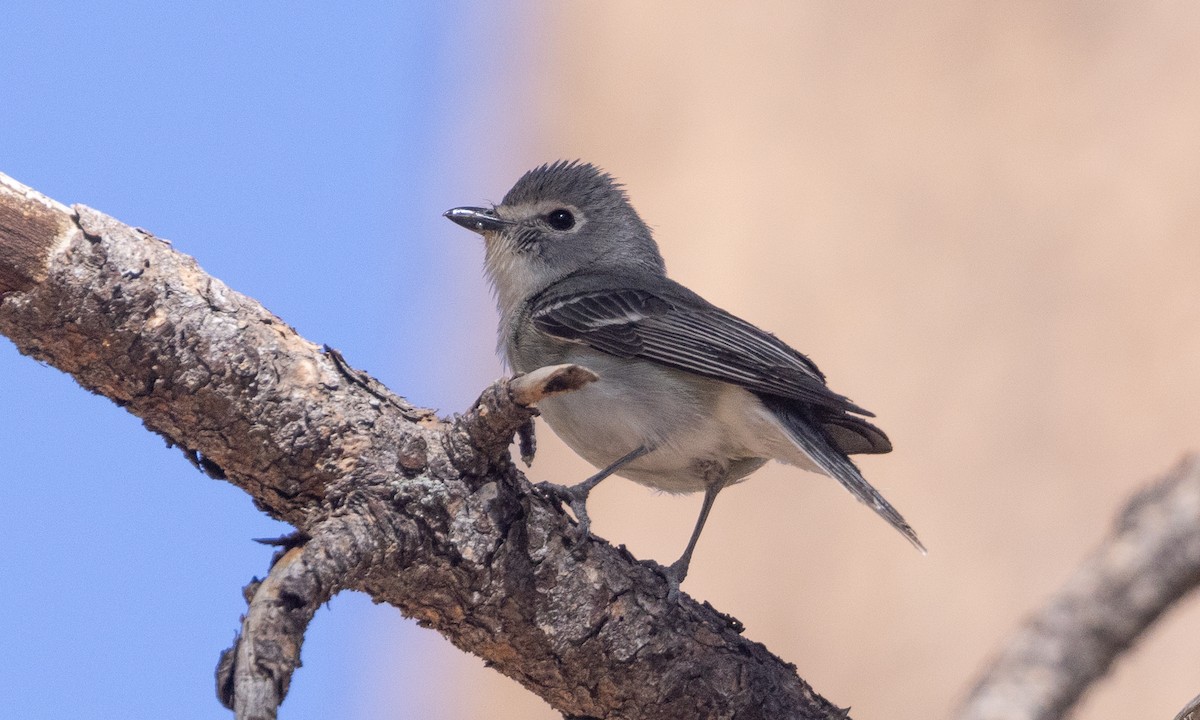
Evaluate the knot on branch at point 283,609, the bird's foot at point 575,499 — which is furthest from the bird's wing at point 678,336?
the knot on branch at point 283,609

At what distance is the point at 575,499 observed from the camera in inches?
158

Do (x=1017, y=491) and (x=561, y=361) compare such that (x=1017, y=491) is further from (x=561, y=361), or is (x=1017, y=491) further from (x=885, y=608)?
(x=561, y=361)

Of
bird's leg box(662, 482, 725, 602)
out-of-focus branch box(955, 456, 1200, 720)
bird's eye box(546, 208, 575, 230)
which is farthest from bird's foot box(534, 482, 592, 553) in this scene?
bird's eye box(546, 208, 575, 230)

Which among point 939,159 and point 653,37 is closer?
point 939,159

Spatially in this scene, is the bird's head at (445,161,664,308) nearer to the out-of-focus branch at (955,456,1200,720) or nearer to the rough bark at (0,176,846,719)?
the rough bark at (0,176,846,719)

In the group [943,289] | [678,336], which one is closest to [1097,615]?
[678,336]

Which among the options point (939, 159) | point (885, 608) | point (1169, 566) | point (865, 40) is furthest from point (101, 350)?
point (865, 40)

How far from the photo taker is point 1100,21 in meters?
7.31

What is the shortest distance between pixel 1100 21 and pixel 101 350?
234 inches

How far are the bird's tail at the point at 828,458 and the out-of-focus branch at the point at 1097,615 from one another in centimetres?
190

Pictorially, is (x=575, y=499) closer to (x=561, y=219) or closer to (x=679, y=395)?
(x=679, y=395)

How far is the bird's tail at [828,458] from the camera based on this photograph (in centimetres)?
457

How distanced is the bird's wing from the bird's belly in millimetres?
Result: 80

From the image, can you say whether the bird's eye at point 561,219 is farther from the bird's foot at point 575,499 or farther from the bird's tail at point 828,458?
the bird's foot at point 575,499
